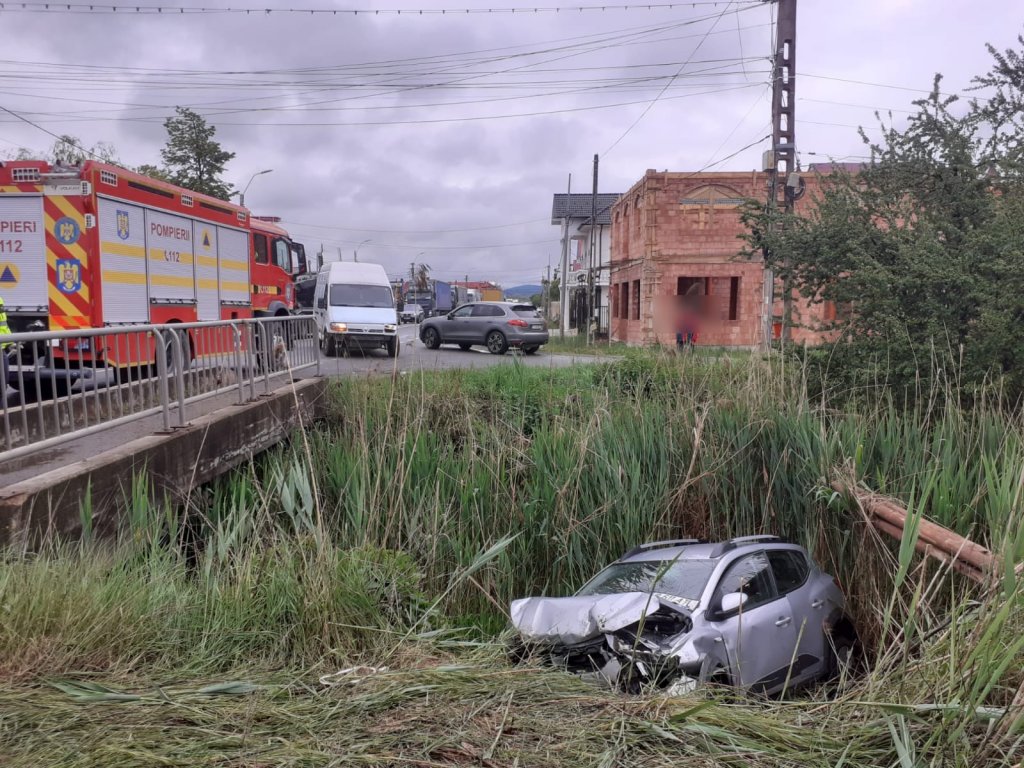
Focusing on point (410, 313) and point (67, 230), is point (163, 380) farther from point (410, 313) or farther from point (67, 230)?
point (410, 313)

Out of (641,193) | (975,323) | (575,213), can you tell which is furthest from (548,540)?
(575,213)

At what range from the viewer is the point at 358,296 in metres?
22.6

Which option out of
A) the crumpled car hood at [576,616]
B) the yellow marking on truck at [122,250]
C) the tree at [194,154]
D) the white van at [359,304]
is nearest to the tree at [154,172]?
the tree at [194,154]

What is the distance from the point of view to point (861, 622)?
636 cm

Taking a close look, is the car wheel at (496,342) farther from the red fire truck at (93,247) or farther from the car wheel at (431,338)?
the red fire truck at (93,247)

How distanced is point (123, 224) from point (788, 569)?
33.3 feet

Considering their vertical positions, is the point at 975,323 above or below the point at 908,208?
below

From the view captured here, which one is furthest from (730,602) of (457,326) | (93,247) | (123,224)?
(457,326)

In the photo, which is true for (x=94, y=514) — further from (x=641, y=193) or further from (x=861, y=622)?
(x=641, y=193)

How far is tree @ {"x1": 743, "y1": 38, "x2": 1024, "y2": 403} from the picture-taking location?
9148 millimetres

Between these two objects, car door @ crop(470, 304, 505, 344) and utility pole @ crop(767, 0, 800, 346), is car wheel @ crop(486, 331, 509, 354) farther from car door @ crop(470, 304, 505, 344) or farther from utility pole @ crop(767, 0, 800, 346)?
utility pole @ crop(767, 0, 800, 346)

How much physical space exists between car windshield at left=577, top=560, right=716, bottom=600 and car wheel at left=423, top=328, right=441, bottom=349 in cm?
2030

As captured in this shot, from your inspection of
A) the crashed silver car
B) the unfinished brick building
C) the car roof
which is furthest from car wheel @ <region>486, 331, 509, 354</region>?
the crashed silver car

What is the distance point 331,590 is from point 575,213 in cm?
4608
